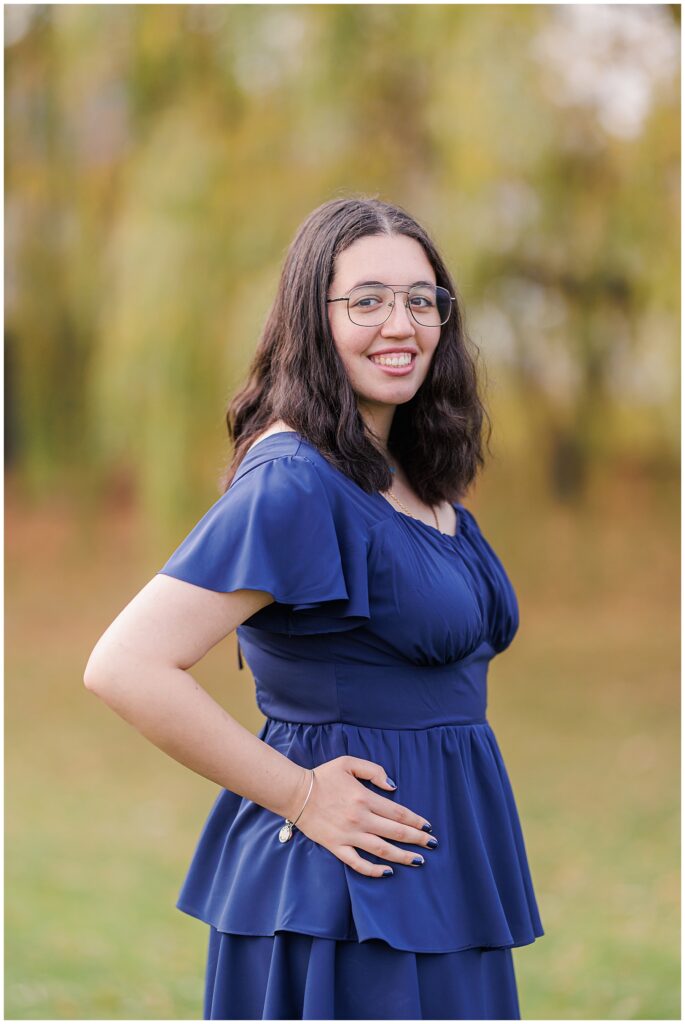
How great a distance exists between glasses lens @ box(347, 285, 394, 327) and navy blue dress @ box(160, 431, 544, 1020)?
0.22 m

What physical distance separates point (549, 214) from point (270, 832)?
4.34 metres

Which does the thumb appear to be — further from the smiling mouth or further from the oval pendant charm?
the smiling mouth

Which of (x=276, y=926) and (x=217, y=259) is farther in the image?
(x=217, y=259)

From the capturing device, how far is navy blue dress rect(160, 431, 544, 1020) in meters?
1.67

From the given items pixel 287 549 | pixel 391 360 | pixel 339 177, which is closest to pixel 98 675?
pixel 287 549

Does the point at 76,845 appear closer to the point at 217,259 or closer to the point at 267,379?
the point at 217,259

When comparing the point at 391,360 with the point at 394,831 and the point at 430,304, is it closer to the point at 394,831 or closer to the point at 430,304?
the point at 430,304

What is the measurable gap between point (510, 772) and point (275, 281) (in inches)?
128

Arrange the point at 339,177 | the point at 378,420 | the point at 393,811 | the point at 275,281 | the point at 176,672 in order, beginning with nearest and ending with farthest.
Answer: the point at 176,672 < the point at 393,811 < the point at 378,420 < the point at 275,281 < the point at 339,177

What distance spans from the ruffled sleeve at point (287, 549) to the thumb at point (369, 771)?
202 mm

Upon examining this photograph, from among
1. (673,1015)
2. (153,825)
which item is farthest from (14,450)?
(673,1015)

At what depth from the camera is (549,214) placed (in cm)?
554

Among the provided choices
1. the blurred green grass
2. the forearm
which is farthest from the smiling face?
the blurred green grass

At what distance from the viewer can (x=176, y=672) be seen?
63.9 inches
